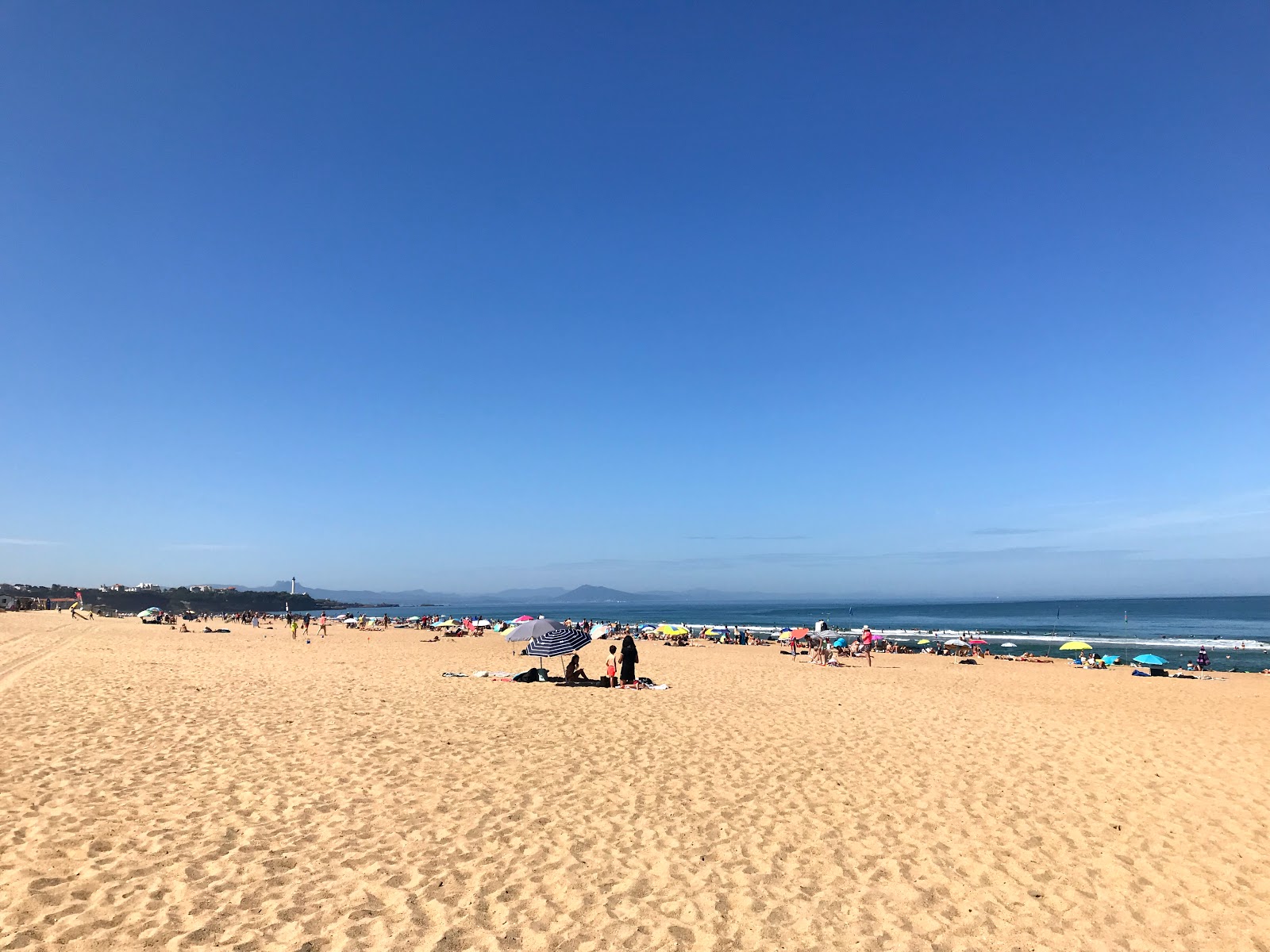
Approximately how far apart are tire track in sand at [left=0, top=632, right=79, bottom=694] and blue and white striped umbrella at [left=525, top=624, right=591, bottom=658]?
11241mm

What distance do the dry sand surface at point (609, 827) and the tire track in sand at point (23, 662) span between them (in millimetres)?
2041

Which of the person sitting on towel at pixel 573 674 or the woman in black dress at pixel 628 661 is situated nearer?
the woman in black dress at pixel 628 661

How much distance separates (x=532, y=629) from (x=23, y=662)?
15811 mm

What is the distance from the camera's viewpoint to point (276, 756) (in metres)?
9.09

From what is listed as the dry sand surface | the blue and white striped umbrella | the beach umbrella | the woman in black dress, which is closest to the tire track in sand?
the dry sand surface

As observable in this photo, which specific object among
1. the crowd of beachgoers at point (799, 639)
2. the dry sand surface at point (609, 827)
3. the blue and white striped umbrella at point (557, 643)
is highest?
the blue and white striped umbrella at point (557, 643)

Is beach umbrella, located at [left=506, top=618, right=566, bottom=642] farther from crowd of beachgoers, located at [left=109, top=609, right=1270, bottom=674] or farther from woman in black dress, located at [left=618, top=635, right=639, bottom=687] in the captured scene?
woman in black dress, located at [left=618, top=635, right=639, bottom=687]

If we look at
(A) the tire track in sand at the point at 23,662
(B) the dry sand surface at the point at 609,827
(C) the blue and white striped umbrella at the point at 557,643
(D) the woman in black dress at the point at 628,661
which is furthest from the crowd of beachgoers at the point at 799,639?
(A) the tire track in sand at the point at 23,662

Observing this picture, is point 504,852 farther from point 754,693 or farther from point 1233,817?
point 754,693

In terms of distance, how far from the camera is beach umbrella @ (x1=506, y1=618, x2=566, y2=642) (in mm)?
18219

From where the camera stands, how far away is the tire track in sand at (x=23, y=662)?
15.6 metres

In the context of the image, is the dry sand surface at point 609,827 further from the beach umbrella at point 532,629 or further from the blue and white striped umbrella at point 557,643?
the beach umbrella at point 532,629

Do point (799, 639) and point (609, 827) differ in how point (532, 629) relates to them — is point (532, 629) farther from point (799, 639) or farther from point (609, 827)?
point (799, 639)

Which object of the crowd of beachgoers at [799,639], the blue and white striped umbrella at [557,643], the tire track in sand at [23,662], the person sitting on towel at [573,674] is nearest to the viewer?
the tire track in sand at [23,662]
